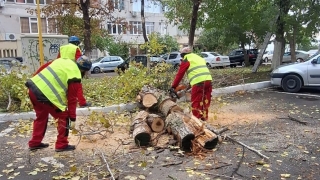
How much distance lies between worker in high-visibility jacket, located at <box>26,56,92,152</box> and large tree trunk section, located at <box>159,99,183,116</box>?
78.2 inches

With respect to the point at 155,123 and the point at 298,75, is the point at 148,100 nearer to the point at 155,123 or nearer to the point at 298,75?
the point at 155,123

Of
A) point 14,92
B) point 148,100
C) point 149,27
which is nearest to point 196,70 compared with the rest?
point 148,100

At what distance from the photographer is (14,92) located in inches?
303

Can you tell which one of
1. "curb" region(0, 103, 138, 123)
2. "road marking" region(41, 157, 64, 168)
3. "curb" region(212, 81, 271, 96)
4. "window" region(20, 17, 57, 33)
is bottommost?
"road marking" region(41, 157, 64, 168)

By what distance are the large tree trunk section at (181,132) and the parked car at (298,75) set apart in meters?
6.45

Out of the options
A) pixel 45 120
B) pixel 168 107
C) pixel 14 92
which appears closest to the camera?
pixel 45 120

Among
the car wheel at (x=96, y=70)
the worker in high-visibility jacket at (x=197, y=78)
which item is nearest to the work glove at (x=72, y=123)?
the worker in high-visibility jacket at (x=197, y=78)

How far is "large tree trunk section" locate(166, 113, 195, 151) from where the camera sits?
479cm

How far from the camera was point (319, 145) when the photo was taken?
16.8 feet

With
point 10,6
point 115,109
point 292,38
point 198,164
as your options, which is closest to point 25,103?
point 115,109

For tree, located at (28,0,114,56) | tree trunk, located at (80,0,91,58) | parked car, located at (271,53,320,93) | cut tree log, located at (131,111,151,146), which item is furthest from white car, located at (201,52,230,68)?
cut tree log, located at (131,111,151,146)

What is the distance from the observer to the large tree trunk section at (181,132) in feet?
15.7

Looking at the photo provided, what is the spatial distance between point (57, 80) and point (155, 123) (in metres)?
1.90

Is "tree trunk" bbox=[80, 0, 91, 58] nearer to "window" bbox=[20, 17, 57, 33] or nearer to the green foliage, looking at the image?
the green foliage
